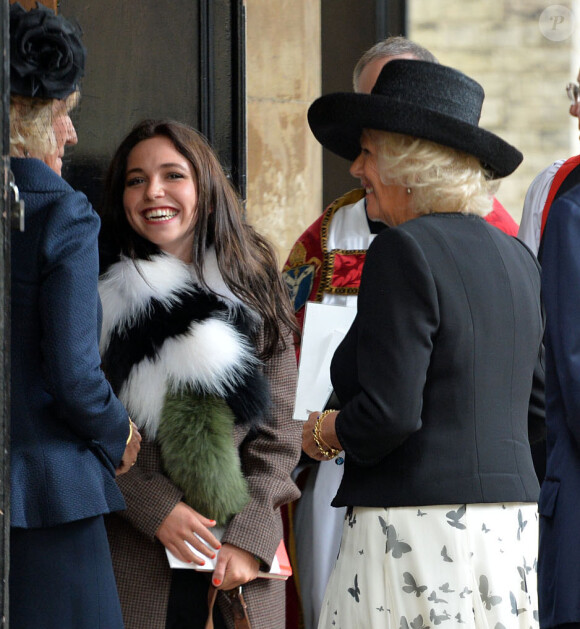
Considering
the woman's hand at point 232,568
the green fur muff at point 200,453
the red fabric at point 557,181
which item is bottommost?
the woman's hand at point 232,568

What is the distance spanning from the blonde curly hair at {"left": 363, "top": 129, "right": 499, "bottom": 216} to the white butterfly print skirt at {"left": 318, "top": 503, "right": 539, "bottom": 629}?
64cm

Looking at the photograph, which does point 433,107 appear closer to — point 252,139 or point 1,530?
point 1,530

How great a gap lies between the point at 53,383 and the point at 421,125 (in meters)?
0.94

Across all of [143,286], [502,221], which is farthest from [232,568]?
[502,221]

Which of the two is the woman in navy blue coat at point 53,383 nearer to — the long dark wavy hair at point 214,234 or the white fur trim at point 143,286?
the white fur trim at point 143,286

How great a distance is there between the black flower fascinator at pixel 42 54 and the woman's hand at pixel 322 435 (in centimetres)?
89

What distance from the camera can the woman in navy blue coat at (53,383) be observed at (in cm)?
234

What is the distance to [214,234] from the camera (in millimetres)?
3260

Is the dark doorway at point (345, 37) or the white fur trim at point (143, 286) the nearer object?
the white fur trim at point (143, 286)

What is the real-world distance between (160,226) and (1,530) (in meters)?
1.55

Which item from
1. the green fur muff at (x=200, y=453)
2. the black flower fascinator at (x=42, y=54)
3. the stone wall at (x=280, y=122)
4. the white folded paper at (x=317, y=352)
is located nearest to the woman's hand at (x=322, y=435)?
the white folded paper at (x=317, y=352)

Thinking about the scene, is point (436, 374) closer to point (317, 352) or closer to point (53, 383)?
point (317, 352)

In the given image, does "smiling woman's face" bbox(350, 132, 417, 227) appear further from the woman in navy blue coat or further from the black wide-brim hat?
the woman in navy blue coat

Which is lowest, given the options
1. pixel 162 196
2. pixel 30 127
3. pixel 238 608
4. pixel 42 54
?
pixel 238 608
